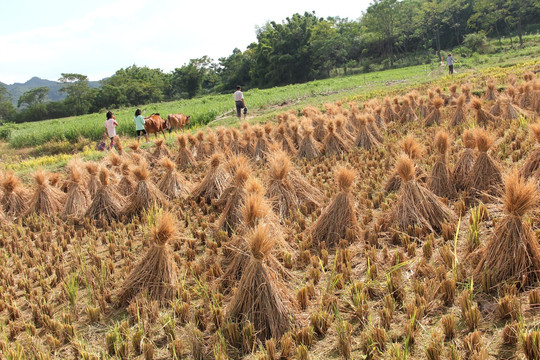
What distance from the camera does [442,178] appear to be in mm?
5051

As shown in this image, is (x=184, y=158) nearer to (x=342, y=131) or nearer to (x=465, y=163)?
(x=342, y=131)

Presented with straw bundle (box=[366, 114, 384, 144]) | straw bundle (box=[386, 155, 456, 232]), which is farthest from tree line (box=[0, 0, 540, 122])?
straw bundle (box=[386, 155, 456, 232])

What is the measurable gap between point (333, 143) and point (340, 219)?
14.7 ft

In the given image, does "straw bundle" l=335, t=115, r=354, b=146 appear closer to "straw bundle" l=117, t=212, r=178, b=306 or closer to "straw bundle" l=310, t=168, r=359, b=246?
"straw bundle" l=310, t=168, r=359, b=246

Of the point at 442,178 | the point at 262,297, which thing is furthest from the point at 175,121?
the point at 262,297

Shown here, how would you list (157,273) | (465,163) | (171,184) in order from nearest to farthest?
(157,273) → (465,163) → (171,184)

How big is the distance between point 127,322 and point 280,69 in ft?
159

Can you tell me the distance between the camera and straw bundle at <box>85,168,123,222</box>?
20.2 ft

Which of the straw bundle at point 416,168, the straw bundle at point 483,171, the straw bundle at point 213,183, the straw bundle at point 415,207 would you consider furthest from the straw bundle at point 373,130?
the straw bundle at point 415,207

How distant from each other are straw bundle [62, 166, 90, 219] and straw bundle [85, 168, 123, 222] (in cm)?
28

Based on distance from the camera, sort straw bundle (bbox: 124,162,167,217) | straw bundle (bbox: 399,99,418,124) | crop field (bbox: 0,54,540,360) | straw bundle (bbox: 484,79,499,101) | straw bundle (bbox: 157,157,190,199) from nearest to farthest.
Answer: crop field (bbox: 0,54,540,360), straw bundle (bbox: 124,162,167,217), straw bundle (bbox: 157,157,190,199), straw bundle (bbox: 399,99,418,124), straw bundle (bbox: 484,79,499,101)

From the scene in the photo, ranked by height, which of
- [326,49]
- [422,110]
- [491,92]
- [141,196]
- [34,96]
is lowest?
[141,196]

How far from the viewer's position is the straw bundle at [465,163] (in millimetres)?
5133

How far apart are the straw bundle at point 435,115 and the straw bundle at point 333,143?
2.95 metres
